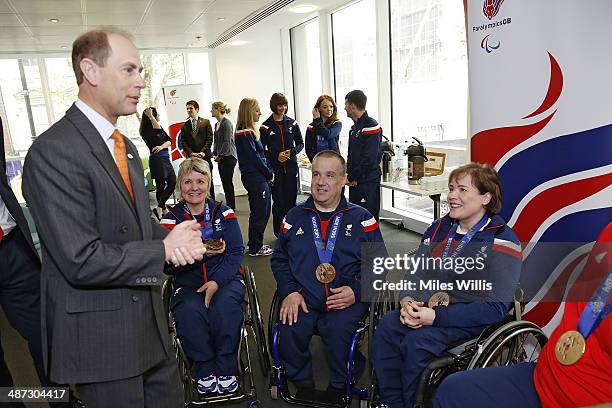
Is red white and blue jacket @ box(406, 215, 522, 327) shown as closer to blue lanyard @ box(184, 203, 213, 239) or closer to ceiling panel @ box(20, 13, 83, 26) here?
blue lanyard @ box(184, 203, 213, 239)

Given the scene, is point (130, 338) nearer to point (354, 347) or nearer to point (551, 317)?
point (354, 347)

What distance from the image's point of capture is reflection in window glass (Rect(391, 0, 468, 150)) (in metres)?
4.53

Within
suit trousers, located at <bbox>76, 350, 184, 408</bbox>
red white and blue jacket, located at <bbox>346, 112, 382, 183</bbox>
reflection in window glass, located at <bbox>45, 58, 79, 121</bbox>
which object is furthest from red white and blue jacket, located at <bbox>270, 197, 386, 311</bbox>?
reflection in window glass, located at <bbox>45, 58, 79, 121</bbox>

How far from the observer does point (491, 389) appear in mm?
A: 1587

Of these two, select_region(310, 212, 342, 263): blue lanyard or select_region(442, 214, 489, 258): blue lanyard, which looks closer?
select_region(442, 214, 489, 258): blue lanyard

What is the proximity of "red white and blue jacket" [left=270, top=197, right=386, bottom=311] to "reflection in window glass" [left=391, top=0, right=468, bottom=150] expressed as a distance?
2.64 m

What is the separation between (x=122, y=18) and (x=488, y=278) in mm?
5386

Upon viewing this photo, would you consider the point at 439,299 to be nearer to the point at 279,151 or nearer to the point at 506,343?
the point at 506,343

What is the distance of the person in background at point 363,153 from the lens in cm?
432

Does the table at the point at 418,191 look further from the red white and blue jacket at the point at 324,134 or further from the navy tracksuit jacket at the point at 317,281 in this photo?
the navy tracksuit jacket at the point at 317,281

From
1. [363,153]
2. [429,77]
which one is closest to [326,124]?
[363,153]

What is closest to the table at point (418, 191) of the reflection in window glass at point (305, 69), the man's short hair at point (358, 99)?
the man's short hair at point (358, 99)

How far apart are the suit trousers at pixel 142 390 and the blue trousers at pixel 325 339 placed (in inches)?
28.4

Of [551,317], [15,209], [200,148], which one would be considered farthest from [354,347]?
[200,148]
